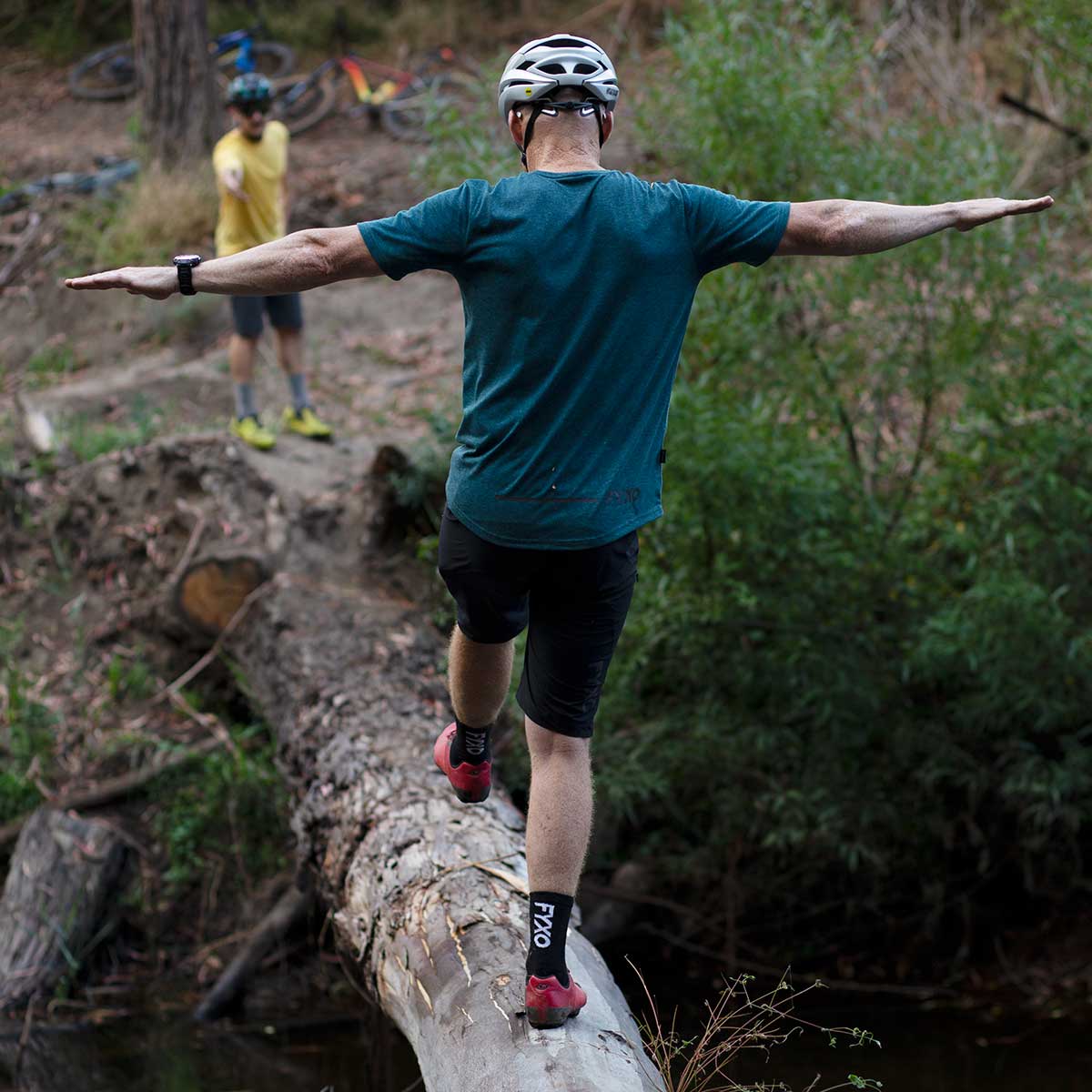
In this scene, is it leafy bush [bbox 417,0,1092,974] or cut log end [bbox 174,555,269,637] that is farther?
cut log end [bbox 174,555,269,637]

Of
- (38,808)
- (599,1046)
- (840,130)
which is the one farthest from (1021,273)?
(38,808)

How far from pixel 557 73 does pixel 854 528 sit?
A: 9.97ft

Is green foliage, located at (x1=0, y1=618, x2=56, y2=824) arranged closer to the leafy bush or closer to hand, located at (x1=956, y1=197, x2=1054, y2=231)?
the leafy bush

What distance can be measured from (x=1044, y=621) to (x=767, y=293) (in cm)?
166

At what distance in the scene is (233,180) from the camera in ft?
20.4

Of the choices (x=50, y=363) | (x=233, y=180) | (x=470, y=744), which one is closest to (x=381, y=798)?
(x=470, y=744)

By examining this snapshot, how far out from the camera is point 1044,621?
4.85 metres

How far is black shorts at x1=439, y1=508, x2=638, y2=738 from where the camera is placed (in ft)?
9.12

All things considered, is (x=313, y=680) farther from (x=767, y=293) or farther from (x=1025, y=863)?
(x=1025, y=863)

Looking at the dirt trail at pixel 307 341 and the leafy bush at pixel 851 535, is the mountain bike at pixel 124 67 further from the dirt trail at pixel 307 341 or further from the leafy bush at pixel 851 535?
the leafy bush at pixel 851 535

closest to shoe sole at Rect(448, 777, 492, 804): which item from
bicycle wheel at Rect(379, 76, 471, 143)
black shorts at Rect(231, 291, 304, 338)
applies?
black shorts at Rect(231, 291, 304, 338)

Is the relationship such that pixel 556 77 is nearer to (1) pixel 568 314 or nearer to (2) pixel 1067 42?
(1) pixel 568 314

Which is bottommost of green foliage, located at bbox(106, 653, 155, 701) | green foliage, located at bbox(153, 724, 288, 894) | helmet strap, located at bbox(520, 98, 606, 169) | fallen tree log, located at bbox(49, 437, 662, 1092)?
green foliage, located at bbox(153, 724, 288, 894)

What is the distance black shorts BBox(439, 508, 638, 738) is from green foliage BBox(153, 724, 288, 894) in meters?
3.13
